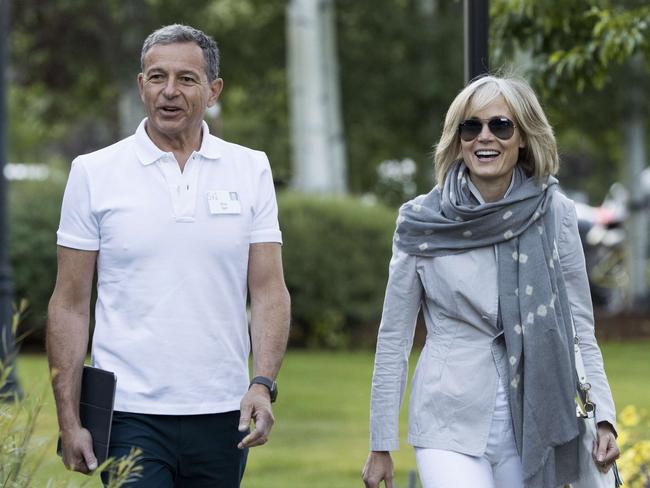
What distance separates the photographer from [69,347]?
13.7 ft

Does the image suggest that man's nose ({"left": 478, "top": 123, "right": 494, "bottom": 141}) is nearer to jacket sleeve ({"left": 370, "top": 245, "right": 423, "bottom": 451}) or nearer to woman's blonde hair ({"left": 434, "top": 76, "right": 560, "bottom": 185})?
woman's blonde hair ({"left": 434, "top": 76, "right": 560, "bottom": 185})

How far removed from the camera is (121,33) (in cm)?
2072

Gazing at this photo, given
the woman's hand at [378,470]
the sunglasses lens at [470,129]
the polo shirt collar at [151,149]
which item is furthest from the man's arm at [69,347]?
the sunglasses lens at [470,129]

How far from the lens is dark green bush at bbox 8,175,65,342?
57.3ft

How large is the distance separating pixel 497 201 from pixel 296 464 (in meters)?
5.50

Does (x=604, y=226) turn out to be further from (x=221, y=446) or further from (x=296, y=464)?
(x=221, y=446)

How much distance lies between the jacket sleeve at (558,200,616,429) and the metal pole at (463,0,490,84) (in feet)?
4.85

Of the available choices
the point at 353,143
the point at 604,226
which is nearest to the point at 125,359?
the point at 353,143

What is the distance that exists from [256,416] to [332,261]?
1381cm

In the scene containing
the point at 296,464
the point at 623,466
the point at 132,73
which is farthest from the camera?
the point at 132,73

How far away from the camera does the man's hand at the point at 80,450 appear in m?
4.14

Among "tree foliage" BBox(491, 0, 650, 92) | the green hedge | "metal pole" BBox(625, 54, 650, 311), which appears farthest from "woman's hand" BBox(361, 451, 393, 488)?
"metal pole" BBox(625, 54, 650, 311)

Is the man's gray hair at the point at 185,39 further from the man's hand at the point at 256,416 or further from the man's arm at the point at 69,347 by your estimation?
the man's hand at the point at 256,416

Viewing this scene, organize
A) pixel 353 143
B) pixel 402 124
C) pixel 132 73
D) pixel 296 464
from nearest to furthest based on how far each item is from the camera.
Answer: pixel 296 464 < pixel 132 73 < pixel 402 124 < pixel 353 143
